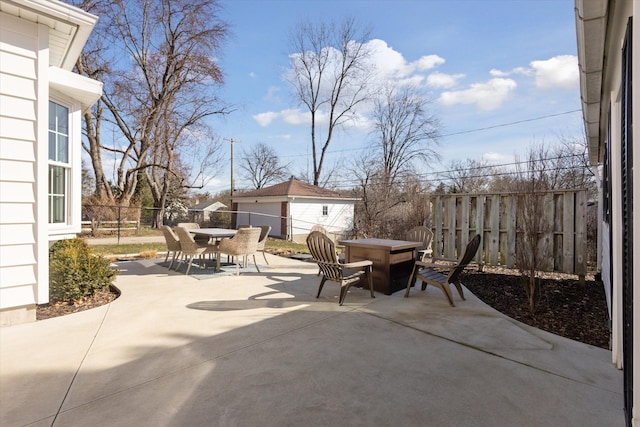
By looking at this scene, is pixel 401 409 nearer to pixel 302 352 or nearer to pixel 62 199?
pixel 302 352

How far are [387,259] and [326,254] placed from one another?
40.7 inches

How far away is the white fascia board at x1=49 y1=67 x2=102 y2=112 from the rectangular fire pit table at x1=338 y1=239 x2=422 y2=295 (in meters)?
4.42

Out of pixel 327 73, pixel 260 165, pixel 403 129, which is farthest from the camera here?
pixel 260 165

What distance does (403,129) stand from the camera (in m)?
24.0

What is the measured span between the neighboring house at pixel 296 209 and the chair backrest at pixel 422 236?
35.0ft

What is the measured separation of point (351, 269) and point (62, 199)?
436cm

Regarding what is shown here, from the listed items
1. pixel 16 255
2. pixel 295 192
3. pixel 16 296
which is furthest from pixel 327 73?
pixel 16 296

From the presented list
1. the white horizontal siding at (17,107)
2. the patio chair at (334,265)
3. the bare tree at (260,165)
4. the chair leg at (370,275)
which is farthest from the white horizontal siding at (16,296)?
the bare tree at (260,165)

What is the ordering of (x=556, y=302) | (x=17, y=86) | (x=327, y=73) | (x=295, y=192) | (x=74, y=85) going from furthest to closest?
(x=327, y=73) < (x=295, y=192) < (x=556, y=302) < (x=74, y=85) < (x=17, y=86)

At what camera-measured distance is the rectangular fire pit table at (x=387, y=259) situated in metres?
4.99

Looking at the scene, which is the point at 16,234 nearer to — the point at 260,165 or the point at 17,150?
the point at 17,150

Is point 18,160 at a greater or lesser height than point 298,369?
greater

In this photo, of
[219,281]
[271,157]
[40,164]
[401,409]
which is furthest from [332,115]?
[401,409]

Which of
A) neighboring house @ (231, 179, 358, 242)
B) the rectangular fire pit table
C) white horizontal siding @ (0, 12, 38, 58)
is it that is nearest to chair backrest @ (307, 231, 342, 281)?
the rectangular fire pit table
